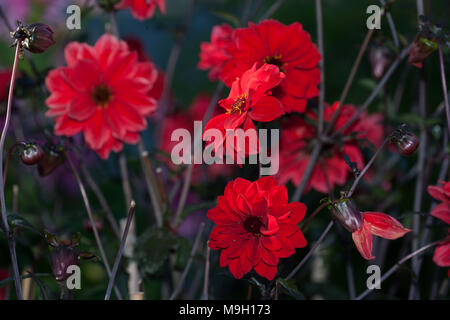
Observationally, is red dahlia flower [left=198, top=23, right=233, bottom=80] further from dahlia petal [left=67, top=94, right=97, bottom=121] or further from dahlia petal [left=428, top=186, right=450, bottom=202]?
dahlia petal [left=428, top=186, right=450, bottom=202]

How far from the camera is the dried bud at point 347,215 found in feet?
1.39

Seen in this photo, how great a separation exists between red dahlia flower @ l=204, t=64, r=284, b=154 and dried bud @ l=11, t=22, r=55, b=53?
0.16m

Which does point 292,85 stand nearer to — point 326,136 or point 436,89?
point 326,136

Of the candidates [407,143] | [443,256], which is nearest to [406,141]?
[407,143]

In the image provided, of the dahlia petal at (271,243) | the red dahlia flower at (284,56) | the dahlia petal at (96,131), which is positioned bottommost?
the dahlia petal at (271,243)

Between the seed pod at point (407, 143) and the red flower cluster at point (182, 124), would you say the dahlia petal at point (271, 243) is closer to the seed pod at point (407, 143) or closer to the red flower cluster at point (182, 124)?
the seed pod at point (407, 143)

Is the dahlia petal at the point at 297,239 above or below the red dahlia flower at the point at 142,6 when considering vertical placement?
below

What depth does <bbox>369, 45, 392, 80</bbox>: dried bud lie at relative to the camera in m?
0.66

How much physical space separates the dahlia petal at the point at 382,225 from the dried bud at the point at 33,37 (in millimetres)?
314

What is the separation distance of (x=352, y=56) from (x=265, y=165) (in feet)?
2.14

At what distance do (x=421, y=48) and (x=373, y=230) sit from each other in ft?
0.65

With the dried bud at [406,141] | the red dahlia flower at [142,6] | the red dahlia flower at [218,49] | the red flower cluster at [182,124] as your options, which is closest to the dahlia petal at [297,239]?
the dried bud at [406,141]

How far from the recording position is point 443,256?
0.47 m

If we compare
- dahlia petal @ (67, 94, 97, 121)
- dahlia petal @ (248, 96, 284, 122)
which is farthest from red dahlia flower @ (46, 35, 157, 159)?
dahlia petal @ (248, 96, 284, 122)
